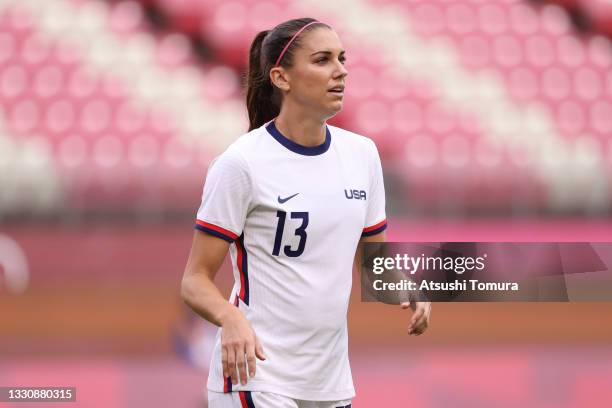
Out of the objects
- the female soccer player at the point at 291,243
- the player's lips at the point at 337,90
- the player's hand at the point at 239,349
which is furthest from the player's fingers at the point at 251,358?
the player's lips at the point at 337,90

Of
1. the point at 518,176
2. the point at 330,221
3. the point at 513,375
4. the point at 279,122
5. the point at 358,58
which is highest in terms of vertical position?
the point at 358,58

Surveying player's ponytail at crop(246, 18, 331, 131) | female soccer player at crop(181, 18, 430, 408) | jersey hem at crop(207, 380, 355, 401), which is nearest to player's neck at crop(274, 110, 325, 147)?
female soccer player at crop(181, 18, 430, 408)

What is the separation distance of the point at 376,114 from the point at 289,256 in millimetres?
5165

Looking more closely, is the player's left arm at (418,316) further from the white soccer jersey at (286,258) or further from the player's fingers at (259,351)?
the player's fingers at (259,351)

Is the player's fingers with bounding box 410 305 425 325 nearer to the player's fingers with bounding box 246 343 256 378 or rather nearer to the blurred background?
the player's fingers with bounding box 246 343 256 378

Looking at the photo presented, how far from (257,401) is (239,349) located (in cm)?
20

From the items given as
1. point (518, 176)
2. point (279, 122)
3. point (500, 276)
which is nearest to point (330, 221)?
point (279, 122)

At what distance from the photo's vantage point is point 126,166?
683 cm

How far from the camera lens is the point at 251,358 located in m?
1.88

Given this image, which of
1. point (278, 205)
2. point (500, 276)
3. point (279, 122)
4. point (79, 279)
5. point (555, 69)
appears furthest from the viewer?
point (555, 69)

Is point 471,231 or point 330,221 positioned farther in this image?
point 471,231

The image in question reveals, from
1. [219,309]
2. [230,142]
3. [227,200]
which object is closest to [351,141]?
[227,200]

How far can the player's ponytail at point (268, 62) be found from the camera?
2.17 metres

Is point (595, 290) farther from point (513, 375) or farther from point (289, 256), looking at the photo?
point (289, 256)
